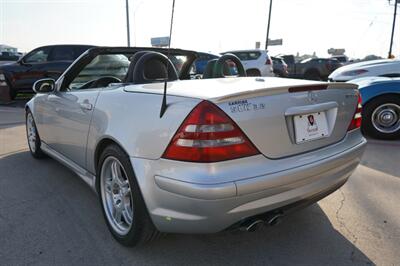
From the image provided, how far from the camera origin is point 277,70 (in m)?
18.5

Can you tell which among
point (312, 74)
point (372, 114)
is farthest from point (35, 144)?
point (312, 74)

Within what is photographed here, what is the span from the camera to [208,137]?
1968 mm

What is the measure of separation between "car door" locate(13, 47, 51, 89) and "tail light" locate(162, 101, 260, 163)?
30.9ft

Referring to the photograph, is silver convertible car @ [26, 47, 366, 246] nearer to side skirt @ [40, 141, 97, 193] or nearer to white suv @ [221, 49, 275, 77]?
side skirt @ [40, 141, 97, 193]

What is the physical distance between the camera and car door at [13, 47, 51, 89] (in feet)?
33.3

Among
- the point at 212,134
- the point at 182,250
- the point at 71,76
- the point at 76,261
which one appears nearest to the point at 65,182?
the point at 71,76

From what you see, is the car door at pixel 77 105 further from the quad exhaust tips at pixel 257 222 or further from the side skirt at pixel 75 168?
the quad exhaust tips at pixel 257 222

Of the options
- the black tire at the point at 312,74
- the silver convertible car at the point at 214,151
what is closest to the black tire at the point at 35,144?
the silver convertible car at the point at 214,151

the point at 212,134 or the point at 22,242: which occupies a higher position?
the point at 212,134

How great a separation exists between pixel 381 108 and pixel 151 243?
4.61 metres

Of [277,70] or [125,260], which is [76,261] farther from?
[277,70]

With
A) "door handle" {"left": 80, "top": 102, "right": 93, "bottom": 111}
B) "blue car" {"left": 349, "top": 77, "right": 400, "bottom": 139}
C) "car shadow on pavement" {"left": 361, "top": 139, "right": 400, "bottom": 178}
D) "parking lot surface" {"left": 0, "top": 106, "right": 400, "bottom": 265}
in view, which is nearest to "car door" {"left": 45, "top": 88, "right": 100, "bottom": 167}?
"door handle" {"left": 80, "top": 102, "right": 93, "bottom": 111}

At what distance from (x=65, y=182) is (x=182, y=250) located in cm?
192

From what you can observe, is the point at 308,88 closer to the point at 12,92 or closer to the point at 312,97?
the point at 312,97
